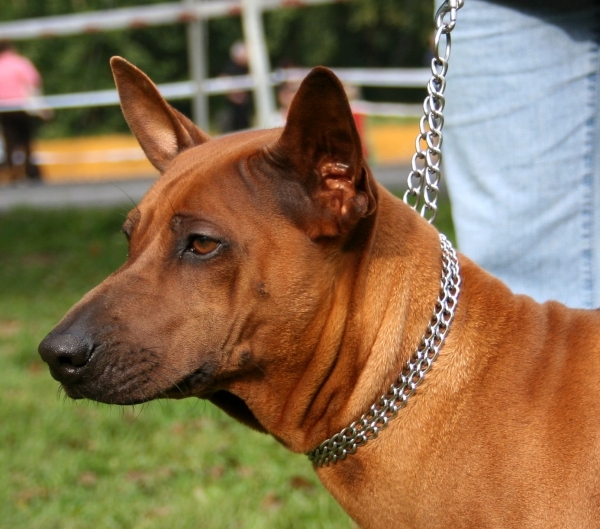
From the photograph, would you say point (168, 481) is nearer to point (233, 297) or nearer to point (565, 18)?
point (233, 297)

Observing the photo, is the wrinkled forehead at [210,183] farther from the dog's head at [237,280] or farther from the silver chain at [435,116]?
the silver chain at [435,116]

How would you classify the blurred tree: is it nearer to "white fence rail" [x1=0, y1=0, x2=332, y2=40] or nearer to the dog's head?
"white fence rail" [x1=0, y1=0, x2=332, y2=40]

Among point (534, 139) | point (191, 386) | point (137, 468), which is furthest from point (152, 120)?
point (137, 468)

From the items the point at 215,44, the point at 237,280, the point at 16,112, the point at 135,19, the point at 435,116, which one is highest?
the point at 435,116

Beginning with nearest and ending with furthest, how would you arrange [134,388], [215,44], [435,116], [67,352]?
[67,352]
[134,388]
[435,116]
[215,44]

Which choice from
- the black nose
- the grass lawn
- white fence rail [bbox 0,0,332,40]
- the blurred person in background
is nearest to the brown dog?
the black nose

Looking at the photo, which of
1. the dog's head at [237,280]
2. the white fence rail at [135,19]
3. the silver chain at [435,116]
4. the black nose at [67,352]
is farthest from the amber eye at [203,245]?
the white fence rail at [135,19]

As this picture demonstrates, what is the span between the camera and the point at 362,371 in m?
2.71

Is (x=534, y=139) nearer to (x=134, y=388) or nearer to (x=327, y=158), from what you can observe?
(x=327, y=158)

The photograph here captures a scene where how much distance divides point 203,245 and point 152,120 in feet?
2.96

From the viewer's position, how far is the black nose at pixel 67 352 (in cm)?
254

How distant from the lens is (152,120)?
3.40 meters

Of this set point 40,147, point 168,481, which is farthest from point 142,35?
point 168,481

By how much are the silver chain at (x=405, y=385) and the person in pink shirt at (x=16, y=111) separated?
12.9 meters
